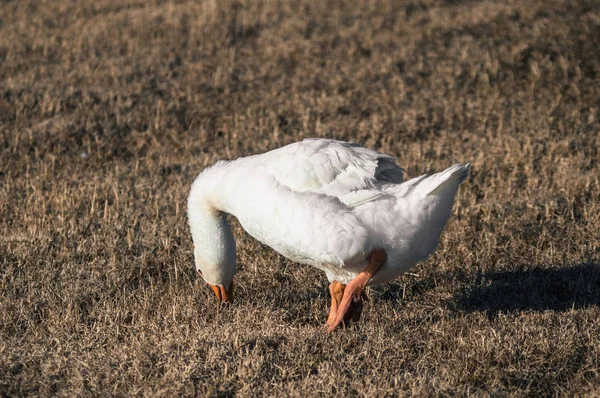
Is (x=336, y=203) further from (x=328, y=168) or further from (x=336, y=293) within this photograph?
(x=336, y=293)

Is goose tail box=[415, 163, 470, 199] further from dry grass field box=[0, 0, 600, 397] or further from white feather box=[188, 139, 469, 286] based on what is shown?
dry grass field box=[0, 0, 600, 397]

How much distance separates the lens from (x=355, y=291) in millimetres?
5699

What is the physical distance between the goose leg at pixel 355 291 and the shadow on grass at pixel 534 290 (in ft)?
3.58

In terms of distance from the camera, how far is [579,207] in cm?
830

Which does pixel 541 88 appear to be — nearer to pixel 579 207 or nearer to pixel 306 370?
pixel 579 207

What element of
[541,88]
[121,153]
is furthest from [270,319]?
[541,88]

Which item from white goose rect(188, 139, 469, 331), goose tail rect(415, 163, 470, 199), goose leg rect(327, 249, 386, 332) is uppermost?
goose tail rect(415, 163, 470, 199)

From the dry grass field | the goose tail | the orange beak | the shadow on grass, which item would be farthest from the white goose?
the shadow on grass

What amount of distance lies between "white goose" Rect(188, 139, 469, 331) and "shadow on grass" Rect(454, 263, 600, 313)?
118 cm

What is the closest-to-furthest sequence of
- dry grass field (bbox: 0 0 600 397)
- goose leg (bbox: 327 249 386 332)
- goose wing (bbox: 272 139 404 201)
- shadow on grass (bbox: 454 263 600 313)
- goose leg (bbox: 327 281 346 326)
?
dry grass field (bbox: 0 0 600 397)
goose leg (bbox: 327 249 386 332)
goose wing (bbox: 272 139 404 201)
goose leg (bbox: 327 281 346 326)
shadow on grass (bbox: 454 263 600 313)

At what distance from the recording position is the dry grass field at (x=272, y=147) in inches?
204

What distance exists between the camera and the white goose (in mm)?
5395

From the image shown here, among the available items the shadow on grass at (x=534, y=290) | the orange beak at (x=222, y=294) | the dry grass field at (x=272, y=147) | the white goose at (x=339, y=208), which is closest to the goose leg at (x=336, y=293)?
the white goose at (x=339, y=208)

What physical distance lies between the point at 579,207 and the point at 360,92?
4.70 meters
